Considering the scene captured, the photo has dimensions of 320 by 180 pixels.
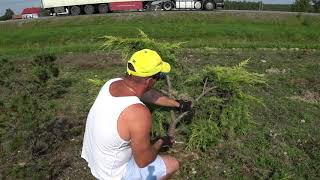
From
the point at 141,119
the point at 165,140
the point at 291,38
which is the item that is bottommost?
the point at 291,38

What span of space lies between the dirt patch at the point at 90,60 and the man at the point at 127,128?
8672 mm

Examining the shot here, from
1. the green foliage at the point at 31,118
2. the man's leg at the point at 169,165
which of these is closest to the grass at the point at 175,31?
the green foliage at the point at 31,118

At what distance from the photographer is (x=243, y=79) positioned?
5.55 m

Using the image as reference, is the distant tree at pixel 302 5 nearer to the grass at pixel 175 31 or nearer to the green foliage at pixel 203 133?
the grass at pixel 175 31

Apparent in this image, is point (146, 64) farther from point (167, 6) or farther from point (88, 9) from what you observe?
point (88, 9)

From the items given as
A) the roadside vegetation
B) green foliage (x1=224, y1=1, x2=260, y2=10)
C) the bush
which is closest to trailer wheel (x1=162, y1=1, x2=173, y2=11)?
the roadside vegetation

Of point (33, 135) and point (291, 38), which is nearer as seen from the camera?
point (33, 135)

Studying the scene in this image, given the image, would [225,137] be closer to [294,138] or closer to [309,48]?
[294,138]

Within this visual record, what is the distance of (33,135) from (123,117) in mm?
4063

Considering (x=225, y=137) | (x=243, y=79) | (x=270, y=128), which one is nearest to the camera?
(x=243, y=79)

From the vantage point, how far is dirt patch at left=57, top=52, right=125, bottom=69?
12.7 meters

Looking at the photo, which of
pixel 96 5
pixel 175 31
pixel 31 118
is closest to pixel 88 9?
pixel 96 5

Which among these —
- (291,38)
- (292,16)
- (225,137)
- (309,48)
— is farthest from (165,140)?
(292,16)

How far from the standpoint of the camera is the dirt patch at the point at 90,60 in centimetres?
1273
